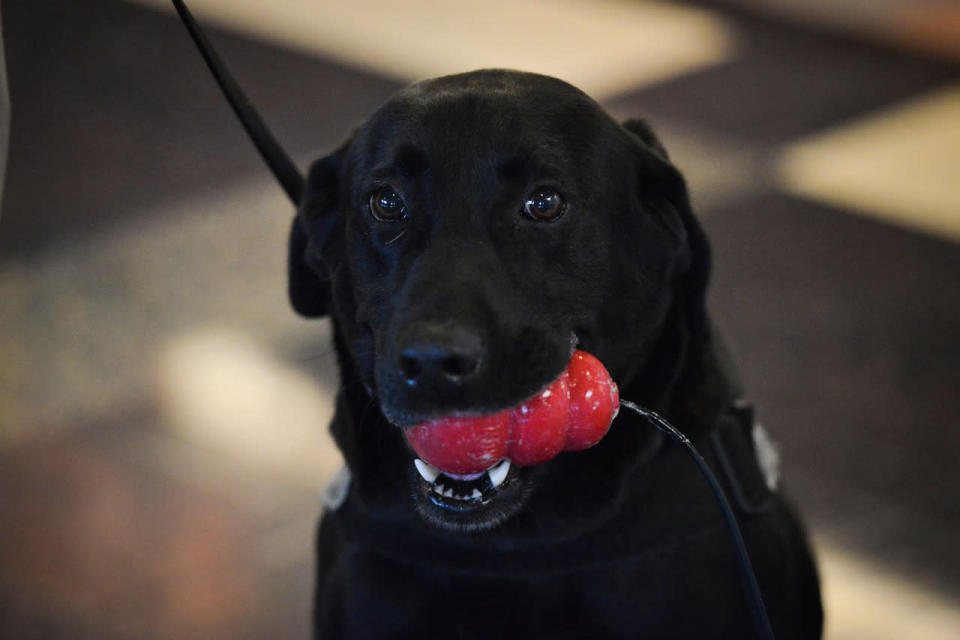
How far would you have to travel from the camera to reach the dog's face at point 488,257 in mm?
1439

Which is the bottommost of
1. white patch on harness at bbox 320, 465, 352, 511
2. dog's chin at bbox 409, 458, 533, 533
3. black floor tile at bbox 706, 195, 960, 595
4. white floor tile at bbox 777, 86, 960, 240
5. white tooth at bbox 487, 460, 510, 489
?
white floor tile at bbox 777, 86, 960, 240

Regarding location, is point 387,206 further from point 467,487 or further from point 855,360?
point 855,360

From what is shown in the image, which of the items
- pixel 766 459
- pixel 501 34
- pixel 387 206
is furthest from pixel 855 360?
pixel 501 34

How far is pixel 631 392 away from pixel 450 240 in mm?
369

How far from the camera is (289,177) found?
1.85 metres

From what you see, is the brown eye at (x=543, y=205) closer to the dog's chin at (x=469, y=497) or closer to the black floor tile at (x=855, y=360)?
the dog's chin at (x=469, y=497)

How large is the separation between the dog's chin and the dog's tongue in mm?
77

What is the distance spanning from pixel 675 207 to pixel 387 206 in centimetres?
40

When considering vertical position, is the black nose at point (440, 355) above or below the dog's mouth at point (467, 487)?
above

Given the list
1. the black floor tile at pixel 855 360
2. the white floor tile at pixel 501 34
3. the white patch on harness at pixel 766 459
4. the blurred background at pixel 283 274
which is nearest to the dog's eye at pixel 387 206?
the white patch on harness at pixel 766 459

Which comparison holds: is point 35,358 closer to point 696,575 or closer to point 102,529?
point 102,529

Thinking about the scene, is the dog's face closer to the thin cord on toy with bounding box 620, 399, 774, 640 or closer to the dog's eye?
the dog's eye

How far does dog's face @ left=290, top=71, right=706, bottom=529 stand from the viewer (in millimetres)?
1439

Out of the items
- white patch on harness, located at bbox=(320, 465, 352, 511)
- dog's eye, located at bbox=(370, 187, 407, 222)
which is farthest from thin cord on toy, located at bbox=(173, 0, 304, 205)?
white patch on harness, located at bbox=(320, 465, 352, 511)
